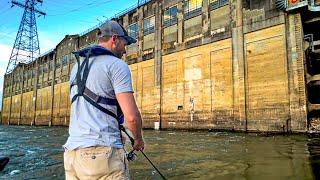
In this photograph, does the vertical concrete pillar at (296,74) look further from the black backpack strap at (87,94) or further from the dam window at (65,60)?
the dam window at (65,60)

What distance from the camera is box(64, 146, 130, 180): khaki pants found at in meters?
2.04

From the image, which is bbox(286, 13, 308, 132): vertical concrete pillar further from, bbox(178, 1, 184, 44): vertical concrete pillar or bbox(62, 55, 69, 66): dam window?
bbox(62, 55, 69, 66): dam window

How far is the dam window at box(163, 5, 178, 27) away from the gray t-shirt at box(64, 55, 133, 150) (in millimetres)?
26151

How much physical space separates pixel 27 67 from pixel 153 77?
38547 millimetres

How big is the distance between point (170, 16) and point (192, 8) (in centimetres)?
281

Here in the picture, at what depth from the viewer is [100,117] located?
7.04 feet

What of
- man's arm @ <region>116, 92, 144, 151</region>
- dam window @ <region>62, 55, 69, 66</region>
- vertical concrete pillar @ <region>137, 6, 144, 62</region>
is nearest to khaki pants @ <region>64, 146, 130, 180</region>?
man's arm @ <region>116, 92, 144, 151</region>

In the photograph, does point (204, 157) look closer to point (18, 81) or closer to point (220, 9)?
point (220, 9)

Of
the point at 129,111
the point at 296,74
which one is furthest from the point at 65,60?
the point at 129,111

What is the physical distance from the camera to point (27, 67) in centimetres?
5950

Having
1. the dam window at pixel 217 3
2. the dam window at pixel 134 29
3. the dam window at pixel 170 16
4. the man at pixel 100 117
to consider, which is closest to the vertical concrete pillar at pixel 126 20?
the dam window at pixel 134 29

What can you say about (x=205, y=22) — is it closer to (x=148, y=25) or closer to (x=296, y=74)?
(x=148, y=25)

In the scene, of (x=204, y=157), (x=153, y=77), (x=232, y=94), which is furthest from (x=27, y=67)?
(x=204, y=157)

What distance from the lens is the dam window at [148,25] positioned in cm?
3049
